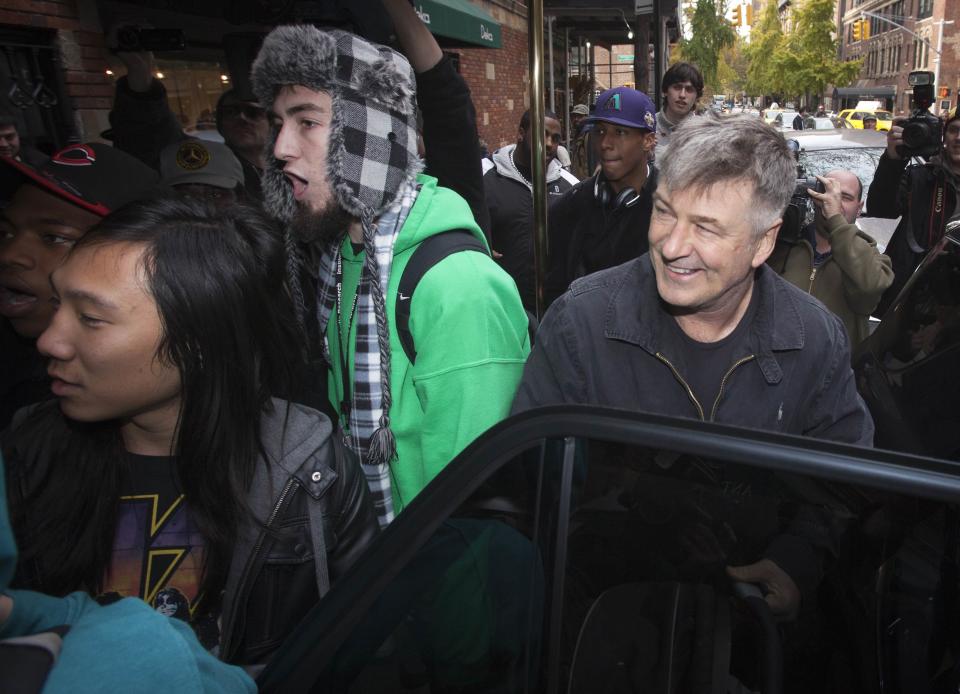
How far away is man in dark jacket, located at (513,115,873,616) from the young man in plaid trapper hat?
0.16 m

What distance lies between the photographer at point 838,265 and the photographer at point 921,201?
105 centimetres

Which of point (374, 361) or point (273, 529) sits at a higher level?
point (374, 361)

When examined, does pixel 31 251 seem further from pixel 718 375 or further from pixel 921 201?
pixel 921 201

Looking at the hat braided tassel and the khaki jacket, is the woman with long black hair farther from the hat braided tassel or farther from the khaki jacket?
the khaki jacket

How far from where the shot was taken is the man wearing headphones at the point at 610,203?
120 inches

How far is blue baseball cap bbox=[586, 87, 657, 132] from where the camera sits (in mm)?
3240

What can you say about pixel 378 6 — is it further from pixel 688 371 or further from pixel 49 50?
pixel 49 50

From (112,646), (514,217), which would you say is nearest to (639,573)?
(112,646)

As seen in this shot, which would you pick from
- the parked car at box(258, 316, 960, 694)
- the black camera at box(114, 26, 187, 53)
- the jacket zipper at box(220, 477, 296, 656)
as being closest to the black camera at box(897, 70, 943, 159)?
the parked car at box(258, 316, 960, 694)

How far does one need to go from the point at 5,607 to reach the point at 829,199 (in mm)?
3182

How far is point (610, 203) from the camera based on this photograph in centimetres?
312

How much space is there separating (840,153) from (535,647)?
21.2 ft

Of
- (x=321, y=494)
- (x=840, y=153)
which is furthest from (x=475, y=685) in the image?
(x=840, y=153)

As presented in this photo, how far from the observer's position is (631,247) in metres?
3.02
